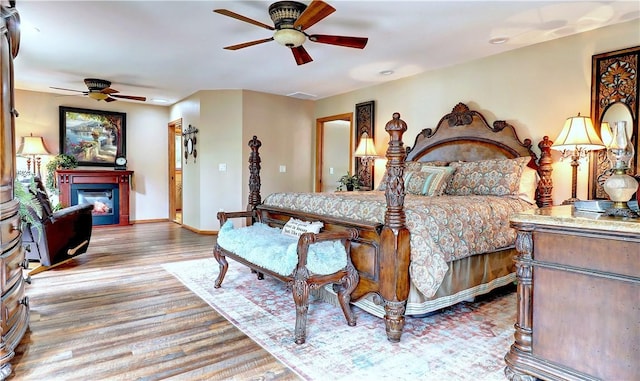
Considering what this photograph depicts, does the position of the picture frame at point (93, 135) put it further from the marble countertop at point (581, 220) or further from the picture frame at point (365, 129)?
the marble countertop at point (581, 220)

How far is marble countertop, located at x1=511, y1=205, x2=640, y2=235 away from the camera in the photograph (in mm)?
1516

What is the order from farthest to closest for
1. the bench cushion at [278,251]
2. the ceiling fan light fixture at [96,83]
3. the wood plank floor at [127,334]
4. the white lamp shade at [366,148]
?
1. the white lamp shade at [366,148]
2. the ceiling fan light fixture at [96,83]
3. the bench cushion at [278,251]
4. the wood plank floor at [127,334]

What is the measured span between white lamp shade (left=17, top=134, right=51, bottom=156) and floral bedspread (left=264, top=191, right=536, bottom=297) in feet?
18.2

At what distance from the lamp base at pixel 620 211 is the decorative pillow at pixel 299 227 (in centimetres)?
181

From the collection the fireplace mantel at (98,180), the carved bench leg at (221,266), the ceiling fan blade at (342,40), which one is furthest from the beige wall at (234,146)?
the ceiling fan blade at (342,40)

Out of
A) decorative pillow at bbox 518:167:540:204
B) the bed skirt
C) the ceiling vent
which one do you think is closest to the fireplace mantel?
the ceiling vent

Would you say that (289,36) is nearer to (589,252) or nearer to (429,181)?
(429,181)

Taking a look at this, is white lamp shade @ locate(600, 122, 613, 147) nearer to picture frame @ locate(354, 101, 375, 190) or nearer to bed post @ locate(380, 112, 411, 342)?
bed post @ locate(380, 112, 411, 342)

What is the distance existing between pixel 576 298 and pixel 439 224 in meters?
0.98

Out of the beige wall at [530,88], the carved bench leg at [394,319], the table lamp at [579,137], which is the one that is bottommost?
the carved bench leg at [394,319]

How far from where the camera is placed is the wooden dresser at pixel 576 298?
5.10 ft

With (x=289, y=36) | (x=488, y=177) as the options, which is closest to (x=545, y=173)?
(x=488, y=177)

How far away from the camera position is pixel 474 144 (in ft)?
14.2

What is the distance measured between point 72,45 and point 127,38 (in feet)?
2.52
